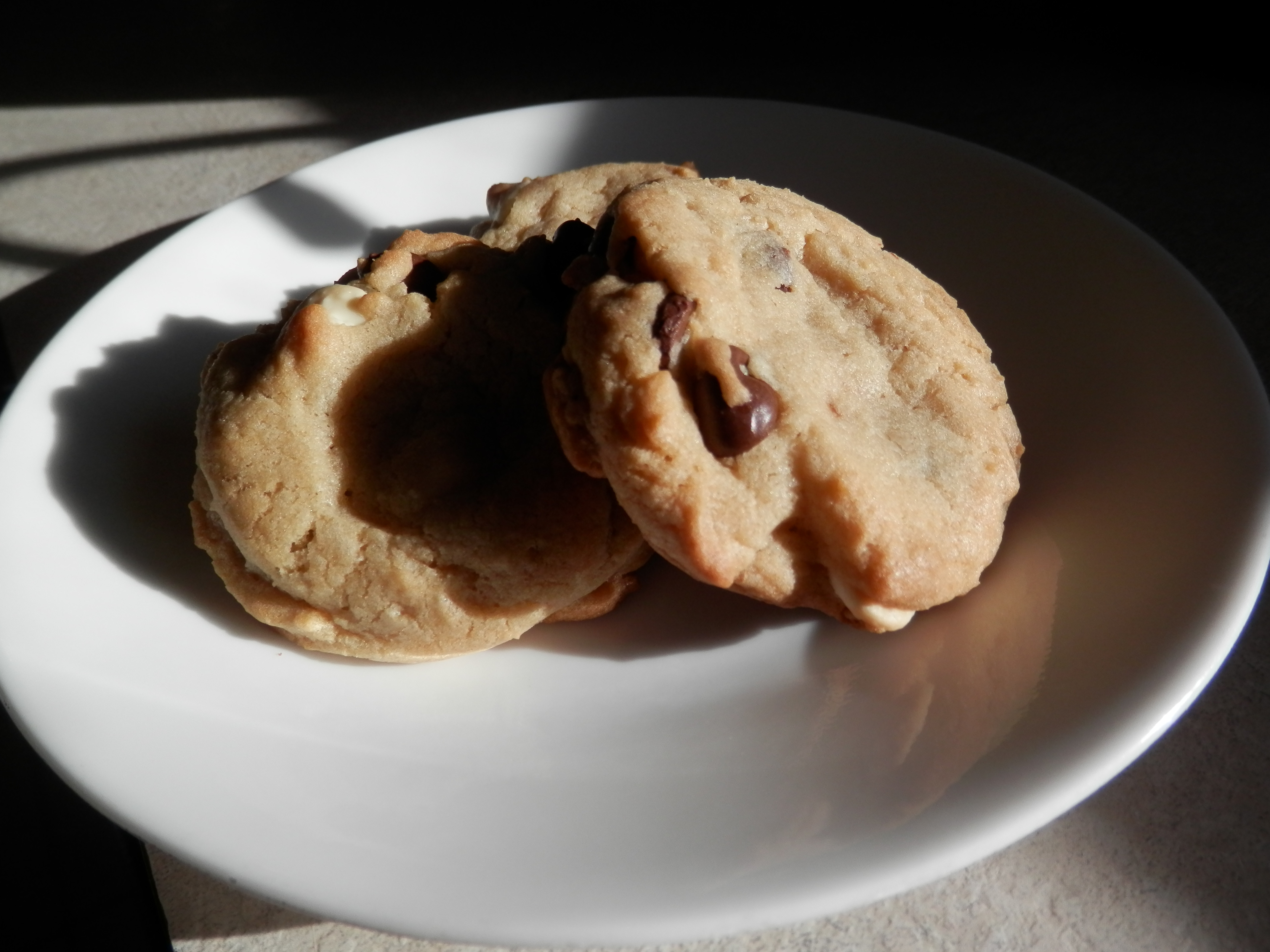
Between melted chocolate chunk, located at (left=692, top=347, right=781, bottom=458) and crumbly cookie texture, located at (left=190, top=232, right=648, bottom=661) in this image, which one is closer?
melted chocolate chunk, located at (left=692, top=347, right=781, bottom=458)

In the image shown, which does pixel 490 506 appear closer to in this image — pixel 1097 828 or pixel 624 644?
pixel 624 644

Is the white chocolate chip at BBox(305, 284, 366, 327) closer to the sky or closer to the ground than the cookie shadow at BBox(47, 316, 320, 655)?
closer to the sky

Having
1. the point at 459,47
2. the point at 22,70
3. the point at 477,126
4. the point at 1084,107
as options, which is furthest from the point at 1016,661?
the point at 22,70

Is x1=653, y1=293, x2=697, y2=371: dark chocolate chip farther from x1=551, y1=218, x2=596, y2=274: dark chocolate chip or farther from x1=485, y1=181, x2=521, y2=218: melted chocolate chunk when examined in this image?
x1=485, y1=181, x2=521, y2=218: melted chocolate chunk

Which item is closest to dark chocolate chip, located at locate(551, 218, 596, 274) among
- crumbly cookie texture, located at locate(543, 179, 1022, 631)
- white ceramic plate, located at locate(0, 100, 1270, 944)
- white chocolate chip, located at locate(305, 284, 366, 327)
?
crumbly cookie texture, located at locate(543, 179, 1022, 631)

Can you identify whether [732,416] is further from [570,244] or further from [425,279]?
[425,279]

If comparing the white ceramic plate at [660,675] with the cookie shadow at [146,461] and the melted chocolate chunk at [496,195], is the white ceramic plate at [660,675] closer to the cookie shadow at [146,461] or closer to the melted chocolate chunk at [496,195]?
the cookie shadow at [146,461]
